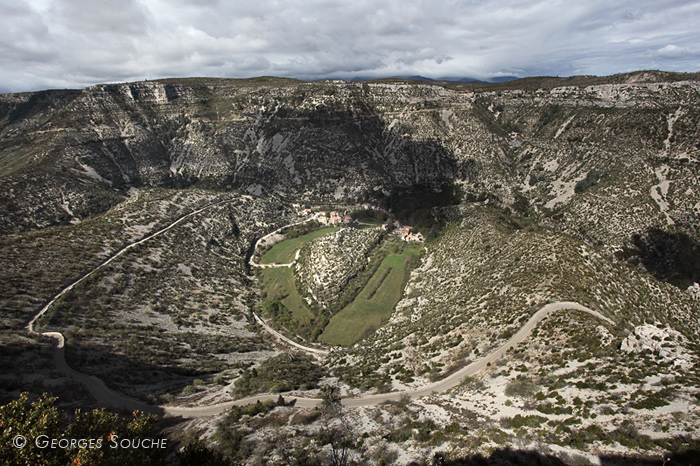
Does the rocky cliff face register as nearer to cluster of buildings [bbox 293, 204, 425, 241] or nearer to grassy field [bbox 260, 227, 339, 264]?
cluster of buildings [bbox 293, 204, 425, 241]

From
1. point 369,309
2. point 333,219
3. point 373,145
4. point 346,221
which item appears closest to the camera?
point 369,309

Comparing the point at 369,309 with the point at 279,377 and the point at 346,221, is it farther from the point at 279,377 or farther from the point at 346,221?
the point at 346,221

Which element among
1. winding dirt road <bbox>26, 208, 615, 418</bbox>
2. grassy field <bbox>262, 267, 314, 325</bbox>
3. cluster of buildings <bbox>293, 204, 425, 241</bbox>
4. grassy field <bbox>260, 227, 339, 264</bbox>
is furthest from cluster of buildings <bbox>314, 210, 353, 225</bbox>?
winding dirt road <bbox>26, 208, 615, 418</bbox>

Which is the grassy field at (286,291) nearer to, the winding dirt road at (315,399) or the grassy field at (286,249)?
the grassy field at (286,249)

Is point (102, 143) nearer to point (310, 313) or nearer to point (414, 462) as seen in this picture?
point (310, 313)

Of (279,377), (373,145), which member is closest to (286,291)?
(279,377)

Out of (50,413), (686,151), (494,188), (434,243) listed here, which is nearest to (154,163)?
(434,243)
